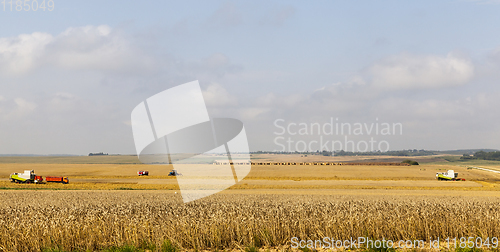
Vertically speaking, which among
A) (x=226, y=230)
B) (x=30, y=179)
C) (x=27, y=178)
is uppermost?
(x=226, y=230)

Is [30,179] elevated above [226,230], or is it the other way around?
[226,230]

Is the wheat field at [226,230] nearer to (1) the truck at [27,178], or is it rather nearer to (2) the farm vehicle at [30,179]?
(2) the farm vehicle at [30,179]

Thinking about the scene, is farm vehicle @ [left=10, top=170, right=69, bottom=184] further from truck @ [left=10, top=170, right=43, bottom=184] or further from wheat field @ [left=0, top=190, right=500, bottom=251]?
wheat field @ [left=0, top=190, right=500, bottom=251]

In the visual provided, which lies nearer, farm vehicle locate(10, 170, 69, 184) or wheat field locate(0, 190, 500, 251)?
wheat field locate(0, 190, 500, 251)

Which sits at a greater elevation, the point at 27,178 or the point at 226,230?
the point at 226,230

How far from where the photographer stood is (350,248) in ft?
43.9

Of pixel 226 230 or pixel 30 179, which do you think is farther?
pixel 30 179

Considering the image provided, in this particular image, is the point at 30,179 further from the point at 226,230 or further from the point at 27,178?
the point at 226,230

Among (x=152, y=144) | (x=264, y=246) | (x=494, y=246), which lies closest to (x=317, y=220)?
(x=264, y=246)

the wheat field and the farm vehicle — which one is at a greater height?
the wheat field

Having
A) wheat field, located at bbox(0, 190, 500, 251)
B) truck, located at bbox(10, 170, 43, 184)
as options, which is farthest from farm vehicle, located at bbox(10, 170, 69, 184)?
wheat field, located at bbox(0, 190, 500, 251)

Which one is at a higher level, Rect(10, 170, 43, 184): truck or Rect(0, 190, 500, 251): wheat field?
Rect(0, 190, 500, 251): wheat field

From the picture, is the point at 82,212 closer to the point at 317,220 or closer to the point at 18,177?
the point at 317,220

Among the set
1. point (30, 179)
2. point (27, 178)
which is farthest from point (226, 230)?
point (27, 178)
